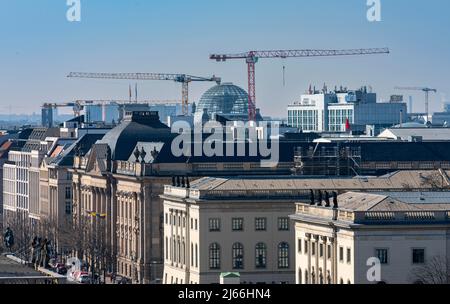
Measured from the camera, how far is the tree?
254 ft

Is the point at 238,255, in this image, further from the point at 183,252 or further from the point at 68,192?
the point at 68,192

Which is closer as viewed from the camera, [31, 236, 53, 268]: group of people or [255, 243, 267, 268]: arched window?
[255, 243, 267, 268]: arched window

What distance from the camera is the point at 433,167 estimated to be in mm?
127562

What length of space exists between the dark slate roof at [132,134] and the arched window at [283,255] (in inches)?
1552

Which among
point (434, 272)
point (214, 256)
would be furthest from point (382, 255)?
point (214, 256)

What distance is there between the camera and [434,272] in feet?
260

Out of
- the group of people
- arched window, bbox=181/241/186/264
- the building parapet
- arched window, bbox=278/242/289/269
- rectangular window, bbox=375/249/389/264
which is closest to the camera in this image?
rectangular window, bbox=375/249/389/264

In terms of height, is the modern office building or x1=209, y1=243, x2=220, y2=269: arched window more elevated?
the modern office building

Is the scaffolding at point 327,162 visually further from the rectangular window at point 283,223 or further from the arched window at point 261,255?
the arched window at point 261,255

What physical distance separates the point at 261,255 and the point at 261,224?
1.57 m

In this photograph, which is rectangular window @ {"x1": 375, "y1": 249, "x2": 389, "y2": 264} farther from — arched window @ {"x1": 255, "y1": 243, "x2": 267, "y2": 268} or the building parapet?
arched window @ {"x1": 255, "y1": 243, "x2": 267, "y2": 268}

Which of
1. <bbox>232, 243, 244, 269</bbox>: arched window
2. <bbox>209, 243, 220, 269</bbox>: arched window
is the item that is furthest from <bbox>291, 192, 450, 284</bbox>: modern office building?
<bbox>209, 243, 220, 269</bbox>: arched window

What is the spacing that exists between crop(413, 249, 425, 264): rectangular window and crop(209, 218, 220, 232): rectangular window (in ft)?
85.3

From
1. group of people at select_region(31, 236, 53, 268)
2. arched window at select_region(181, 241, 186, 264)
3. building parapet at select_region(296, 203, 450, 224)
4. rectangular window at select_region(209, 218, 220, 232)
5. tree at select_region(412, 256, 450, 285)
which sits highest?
building parapet at select_region(296, 203, 450, 224)
